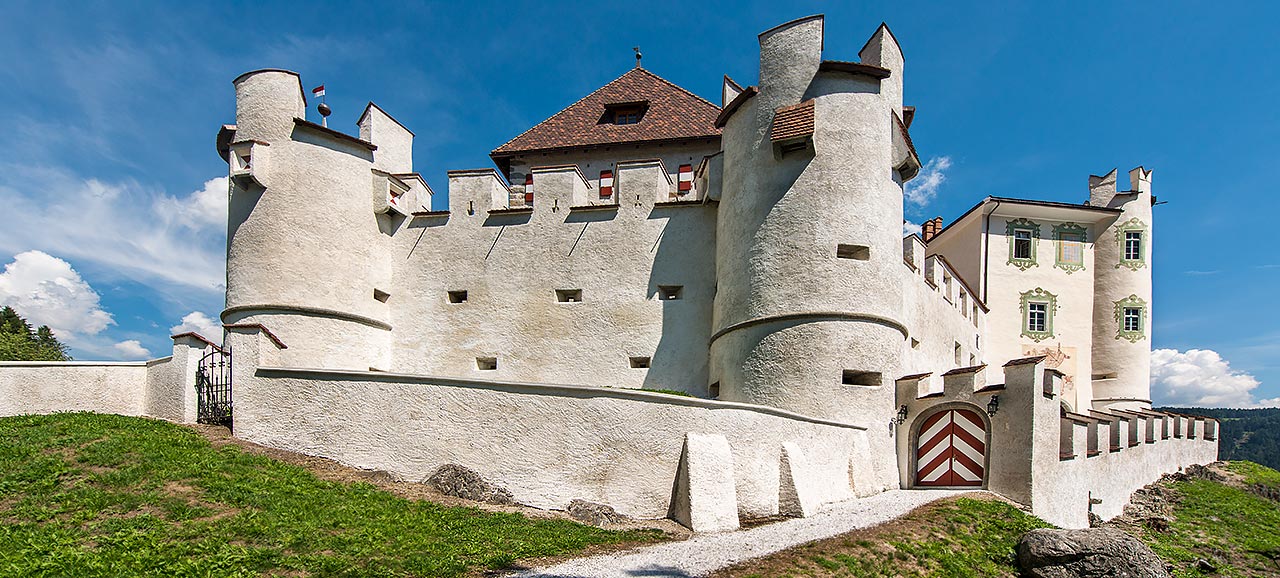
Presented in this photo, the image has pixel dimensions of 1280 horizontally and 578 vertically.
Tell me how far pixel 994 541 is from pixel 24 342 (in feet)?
162

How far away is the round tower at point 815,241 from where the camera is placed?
17.8 metres

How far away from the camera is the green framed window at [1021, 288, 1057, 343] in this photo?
32.7 metres

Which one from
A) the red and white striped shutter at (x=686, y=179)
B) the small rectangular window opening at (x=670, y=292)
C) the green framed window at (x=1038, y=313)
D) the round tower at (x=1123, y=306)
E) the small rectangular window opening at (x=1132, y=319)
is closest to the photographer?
the small rectangular window opening at (x=670, y=292)

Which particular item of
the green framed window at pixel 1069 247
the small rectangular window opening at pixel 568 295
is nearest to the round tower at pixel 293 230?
the small rectangular window opening at pixel 568 295

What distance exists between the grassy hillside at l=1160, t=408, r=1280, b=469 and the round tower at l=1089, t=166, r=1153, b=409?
98.0 meters

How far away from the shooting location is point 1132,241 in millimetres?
34344

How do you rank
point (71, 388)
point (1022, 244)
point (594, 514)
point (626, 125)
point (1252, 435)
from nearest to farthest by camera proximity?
point (594, 514), point (71, 388), point (626, 125), point (1022, 244), point (1252, 435)

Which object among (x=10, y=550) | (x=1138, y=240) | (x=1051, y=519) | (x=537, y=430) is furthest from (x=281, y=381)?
(x=1138, y=240)

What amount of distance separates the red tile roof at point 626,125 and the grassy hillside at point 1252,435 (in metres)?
117

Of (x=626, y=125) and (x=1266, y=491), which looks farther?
(x=1266, y=491)

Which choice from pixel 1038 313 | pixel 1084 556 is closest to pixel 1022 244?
pixel 1038 313

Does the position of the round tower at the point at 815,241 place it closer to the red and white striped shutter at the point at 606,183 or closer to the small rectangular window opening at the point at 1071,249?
the red and white striped shutter at the point at 606,183

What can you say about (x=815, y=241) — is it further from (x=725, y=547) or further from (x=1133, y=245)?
(x=1133, y=245)

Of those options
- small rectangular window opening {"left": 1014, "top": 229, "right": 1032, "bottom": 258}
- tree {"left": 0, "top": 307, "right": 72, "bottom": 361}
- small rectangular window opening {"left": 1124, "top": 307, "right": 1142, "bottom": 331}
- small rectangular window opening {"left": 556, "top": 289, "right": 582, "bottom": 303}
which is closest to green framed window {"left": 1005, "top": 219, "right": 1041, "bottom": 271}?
small rectangular window opening {"left": 1014, "top": 229, "right": 1032, "bottom": 258}
